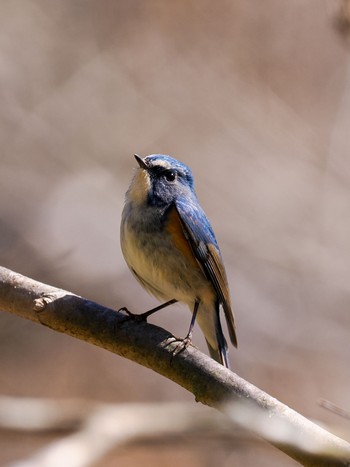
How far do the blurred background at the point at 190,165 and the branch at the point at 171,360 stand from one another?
274 cm

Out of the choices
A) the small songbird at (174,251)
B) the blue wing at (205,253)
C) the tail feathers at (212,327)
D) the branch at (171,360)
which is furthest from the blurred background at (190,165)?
the branch at (171,360)

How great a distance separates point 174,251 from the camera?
3943 millimetres

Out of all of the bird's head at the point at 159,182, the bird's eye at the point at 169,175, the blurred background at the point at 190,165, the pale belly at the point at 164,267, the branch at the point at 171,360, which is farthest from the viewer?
the blurred background at the point at 190,165

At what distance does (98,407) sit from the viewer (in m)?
3.56

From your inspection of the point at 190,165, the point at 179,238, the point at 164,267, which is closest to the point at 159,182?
the point at 179,238

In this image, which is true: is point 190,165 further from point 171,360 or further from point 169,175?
point 171,360

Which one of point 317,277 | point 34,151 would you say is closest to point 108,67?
point 34,151

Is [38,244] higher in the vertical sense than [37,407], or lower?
higher

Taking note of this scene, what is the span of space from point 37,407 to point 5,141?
3746mm

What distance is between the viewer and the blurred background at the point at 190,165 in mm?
6391

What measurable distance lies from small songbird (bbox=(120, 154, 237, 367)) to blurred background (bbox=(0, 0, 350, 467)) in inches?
78.9

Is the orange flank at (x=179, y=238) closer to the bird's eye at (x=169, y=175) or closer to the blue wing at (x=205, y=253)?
the blue wing at (x=205, y=253)

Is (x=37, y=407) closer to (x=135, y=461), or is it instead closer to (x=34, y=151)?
(x=135, y=461)

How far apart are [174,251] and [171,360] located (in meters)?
0.91
